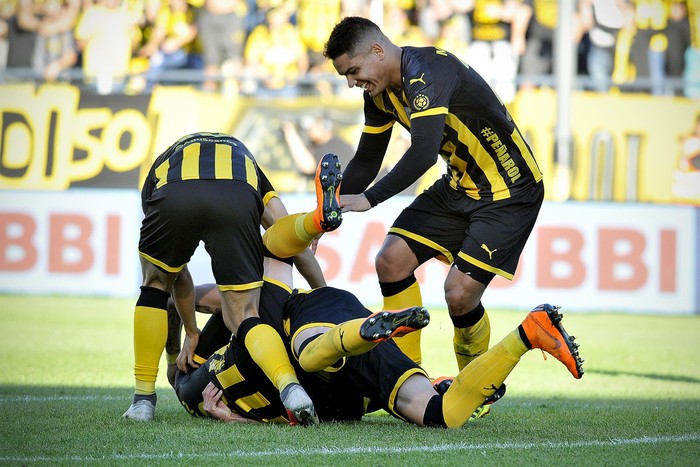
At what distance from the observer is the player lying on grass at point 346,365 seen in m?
4.75

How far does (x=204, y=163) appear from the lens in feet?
17.5

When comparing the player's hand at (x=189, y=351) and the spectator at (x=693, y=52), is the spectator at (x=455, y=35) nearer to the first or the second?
the spectator at (x=693, y=52)

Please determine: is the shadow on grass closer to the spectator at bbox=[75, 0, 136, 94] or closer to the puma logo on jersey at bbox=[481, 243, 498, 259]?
the puma logo on jersey at bbox=[481, 243, 498, 259]

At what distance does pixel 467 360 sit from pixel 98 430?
2239 millimetres

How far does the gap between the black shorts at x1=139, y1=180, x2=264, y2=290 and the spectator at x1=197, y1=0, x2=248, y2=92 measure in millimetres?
9320

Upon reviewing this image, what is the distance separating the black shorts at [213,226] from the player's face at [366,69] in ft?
2.86

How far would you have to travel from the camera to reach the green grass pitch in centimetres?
429

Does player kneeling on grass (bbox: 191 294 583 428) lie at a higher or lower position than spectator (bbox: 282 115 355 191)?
lower

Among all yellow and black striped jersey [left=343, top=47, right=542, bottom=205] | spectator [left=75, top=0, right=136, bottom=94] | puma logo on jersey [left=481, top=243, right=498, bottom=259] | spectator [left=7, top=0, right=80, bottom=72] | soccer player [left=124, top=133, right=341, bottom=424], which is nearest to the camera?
soccer player [left=124, top=133, right=341, bottom=424]

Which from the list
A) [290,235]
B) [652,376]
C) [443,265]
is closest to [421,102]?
[290,235]

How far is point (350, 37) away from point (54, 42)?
994 cm

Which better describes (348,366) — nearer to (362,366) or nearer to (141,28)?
(362,366)

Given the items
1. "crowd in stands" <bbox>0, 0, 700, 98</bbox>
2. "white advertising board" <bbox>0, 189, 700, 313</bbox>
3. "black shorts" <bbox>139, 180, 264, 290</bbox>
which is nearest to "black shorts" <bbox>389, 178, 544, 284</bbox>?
"black shorts" <bbox>139, 180, 264, 290</bbox>

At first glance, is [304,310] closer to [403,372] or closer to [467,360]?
[403,372]
